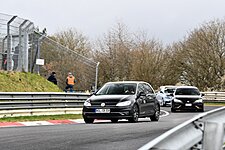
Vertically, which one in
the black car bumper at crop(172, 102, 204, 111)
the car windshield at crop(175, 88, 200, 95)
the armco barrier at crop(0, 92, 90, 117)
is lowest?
the black car bumper at crop(172, 102, 204, 111)

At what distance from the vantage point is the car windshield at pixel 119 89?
1719 centimetres

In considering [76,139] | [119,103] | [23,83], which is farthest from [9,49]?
[76,139]

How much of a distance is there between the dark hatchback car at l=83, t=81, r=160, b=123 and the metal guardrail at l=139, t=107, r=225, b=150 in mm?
12657

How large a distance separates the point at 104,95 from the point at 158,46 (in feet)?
131

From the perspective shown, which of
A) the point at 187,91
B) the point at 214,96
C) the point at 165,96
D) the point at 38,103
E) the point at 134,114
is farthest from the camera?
the point at 214,96

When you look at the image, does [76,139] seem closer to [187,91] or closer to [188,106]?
[188,106]

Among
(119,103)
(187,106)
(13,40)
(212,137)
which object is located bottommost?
(187,106)

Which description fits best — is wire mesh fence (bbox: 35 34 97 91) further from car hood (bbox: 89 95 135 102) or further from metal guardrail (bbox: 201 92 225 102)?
metal guardrail (bbox: 201 92 225 102)

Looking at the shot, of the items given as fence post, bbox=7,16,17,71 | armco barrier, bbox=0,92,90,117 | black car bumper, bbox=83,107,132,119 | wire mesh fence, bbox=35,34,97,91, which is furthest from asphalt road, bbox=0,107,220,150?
wire mesh fence, bbox=35,34,97,91

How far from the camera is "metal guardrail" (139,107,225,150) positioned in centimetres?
328

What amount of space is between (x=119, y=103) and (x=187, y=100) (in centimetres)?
1184

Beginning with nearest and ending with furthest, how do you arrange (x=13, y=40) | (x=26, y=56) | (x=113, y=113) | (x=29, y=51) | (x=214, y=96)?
1. (x=113, y=113)
2. (x=13, y=40)
3. (x=26, y=56)
4. (x=29, y=51)
5. (x=214, y=96)

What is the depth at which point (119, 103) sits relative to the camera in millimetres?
16281

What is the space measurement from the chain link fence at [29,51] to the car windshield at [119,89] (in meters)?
7.13
